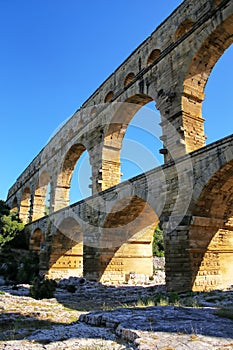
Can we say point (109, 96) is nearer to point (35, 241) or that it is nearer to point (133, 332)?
point (35, 241)

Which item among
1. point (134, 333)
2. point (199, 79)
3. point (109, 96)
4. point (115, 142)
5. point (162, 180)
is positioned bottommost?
point (134, 333)

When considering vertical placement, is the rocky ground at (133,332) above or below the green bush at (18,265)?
below

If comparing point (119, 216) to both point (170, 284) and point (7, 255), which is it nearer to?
point (170, 284)

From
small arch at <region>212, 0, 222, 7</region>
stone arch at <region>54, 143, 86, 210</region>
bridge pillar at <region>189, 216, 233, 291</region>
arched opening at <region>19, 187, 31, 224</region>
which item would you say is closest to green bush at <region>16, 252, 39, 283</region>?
stone arch at <region>54, 143, 86, 210</region>

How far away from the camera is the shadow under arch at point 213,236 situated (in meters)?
7.93

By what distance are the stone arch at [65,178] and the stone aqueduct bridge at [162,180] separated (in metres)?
0.06

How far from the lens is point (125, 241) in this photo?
12.3 metres

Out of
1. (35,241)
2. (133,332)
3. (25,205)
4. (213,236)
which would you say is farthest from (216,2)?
(25,205)

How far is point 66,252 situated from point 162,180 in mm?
9042

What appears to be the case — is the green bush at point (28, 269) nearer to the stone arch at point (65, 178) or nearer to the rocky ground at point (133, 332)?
the stone arch at point (65, 178)

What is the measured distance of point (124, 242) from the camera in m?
12.3

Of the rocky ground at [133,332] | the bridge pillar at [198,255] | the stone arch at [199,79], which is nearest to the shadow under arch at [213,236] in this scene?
A: the bridge pillar at [198,255]

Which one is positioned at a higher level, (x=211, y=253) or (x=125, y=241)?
(x=125, y=241)

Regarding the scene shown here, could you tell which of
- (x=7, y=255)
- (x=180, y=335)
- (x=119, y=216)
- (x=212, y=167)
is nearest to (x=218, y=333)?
(x=180, y=335)
